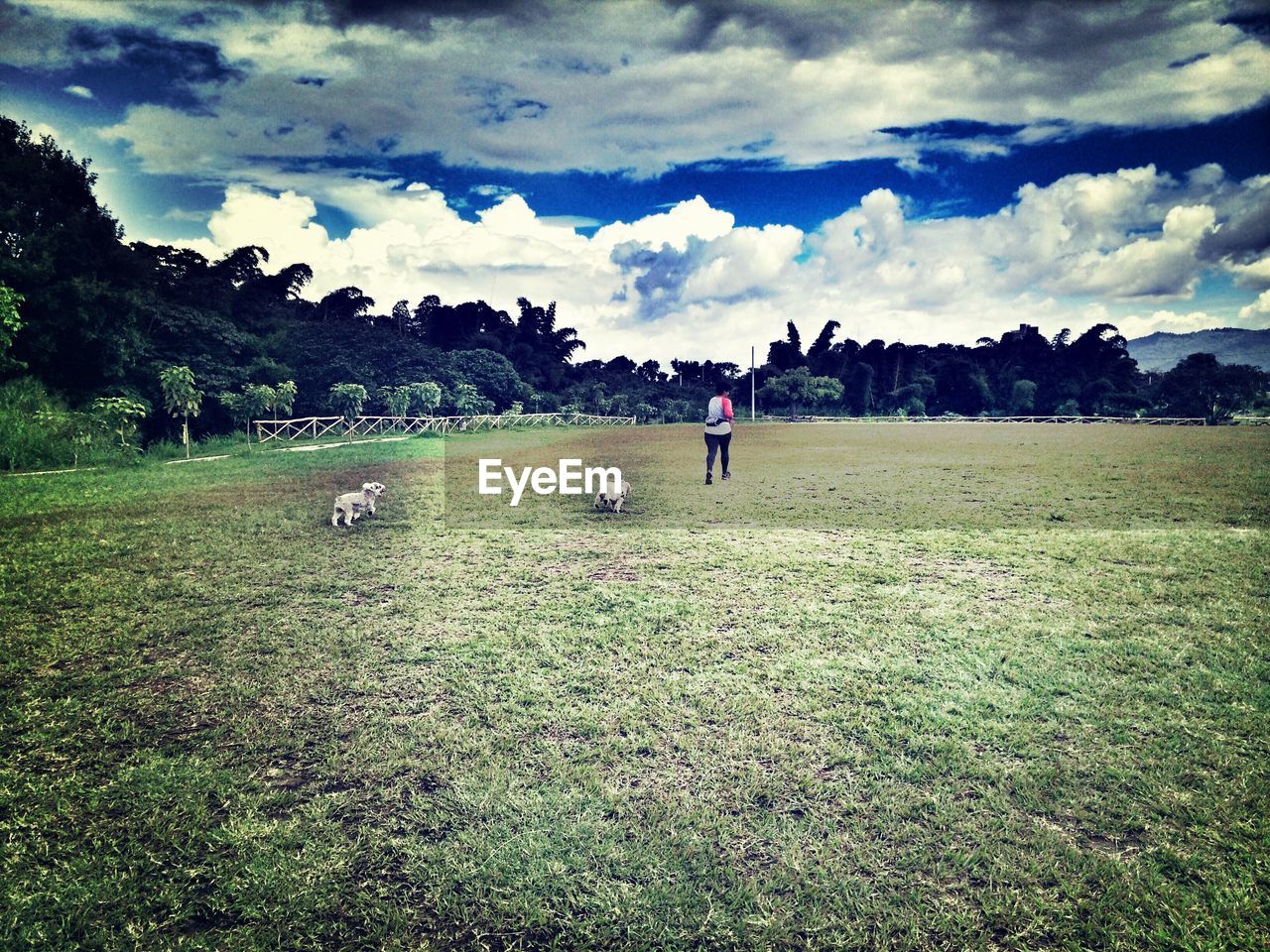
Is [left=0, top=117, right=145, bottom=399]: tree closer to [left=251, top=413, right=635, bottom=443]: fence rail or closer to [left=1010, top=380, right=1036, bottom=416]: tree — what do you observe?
[left=251, top=413, right=635, bottom=443]: fence rail

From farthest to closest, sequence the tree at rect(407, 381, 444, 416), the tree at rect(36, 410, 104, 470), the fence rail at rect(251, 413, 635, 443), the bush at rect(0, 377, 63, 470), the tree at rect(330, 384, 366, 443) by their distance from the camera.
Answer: the tree at rect(407, 381, 444, 416), the tree at rect(330, 384, 366, 443), the fence rail at rect(251, 413, 635, 443), the tree at rect(36, 410, 104, 470), the bush at rect(0, 377, 63, 470)

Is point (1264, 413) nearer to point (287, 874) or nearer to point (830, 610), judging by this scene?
point (830, 610)

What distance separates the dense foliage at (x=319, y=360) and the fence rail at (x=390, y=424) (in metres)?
1.14

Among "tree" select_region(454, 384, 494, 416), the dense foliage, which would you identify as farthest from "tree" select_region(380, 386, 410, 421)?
"tree" select_region(454, 384, 494, 416)

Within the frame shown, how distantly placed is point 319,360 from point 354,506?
124 feet

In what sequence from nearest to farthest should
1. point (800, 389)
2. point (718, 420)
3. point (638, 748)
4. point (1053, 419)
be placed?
point (638, 748) < point (718, 420) < point (1053, 419) < point (800, 389)

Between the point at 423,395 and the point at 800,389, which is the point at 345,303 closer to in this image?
the point at 423,395

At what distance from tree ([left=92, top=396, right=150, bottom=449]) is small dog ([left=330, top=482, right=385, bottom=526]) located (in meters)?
13.4

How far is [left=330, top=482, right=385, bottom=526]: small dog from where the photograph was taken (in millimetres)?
9422

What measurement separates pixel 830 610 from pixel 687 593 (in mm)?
1369

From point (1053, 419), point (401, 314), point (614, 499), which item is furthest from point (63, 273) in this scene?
point (1053, 419)

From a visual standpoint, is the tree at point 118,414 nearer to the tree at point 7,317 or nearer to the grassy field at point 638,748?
the tree at point 7,317

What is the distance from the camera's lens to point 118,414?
19.0 metres

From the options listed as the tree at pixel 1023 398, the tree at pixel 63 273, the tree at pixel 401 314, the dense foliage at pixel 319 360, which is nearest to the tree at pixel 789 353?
the dense foliage at pixel 319 360
